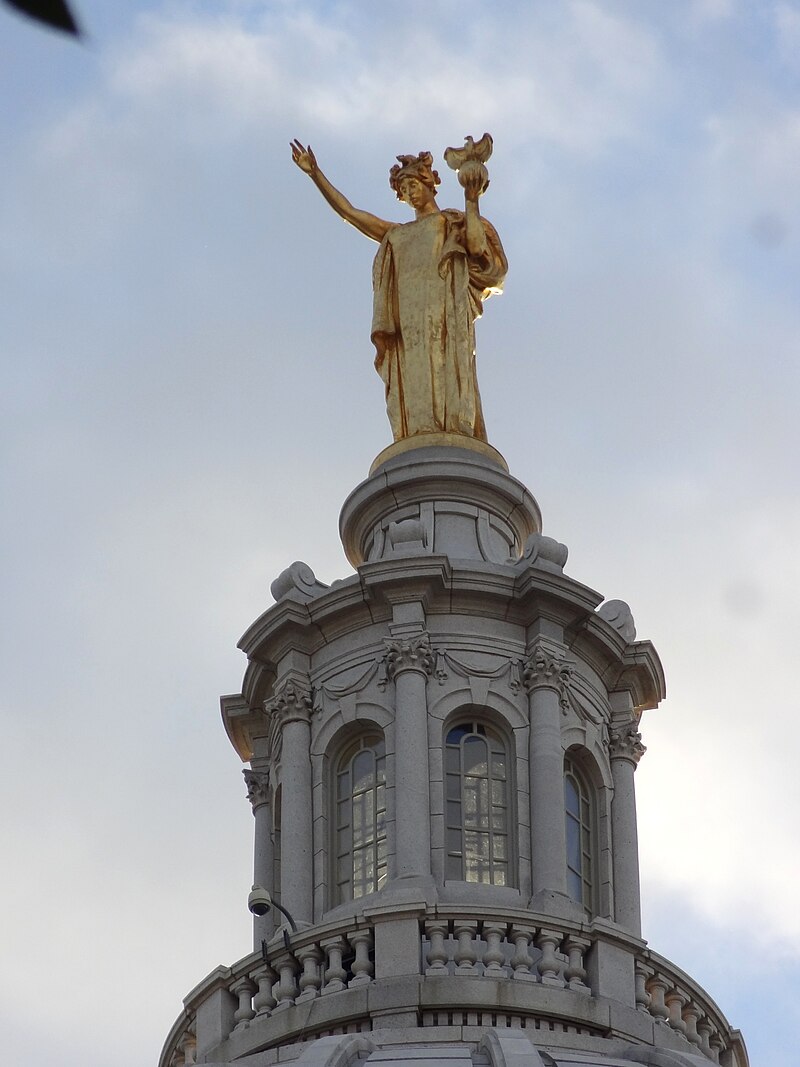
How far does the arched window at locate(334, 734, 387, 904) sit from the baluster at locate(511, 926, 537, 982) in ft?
9.96

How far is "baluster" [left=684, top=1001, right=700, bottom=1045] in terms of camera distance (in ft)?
72.6

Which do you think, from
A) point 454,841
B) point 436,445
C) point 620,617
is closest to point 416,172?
point 436,445

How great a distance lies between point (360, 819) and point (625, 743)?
4.48 m

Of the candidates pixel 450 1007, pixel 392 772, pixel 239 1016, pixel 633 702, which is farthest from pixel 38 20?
pixel 633 702

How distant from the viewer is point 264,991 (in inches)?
838

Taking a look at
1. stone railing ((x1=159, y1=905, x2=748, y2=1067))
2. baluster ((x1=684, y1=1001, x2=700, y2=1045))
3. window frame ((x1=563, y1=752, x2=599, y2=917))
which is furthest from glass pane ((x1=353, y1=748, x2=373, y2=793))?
baluster ((x1=684, y1=1001, x2=700, y2=1045))

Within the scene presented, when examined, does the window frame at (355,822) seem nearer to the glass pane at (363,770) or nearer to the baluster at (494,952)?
the glass pane at (363,770)

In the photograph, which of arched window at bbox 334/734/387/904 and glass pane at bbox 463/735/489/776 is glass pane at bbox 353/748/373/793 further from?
glass pane at bbox 463/735/489/776

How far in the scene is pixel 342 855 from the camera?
79.4 ft

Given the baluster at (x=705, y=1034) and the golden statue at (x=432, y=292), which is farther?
the golden statue at (x=432, y=292)

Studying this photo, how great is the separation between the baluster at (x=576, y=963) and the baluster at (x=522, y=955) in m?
0.48

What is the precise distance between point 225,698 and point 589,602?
609 cm

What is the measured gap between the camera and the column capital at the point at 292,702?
25.4 metres

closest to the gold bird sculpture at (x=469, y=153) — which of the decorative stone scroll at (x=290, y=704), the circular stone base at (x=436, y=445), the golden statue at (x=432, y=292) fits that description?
the golden statue at (x=432, y=292)
